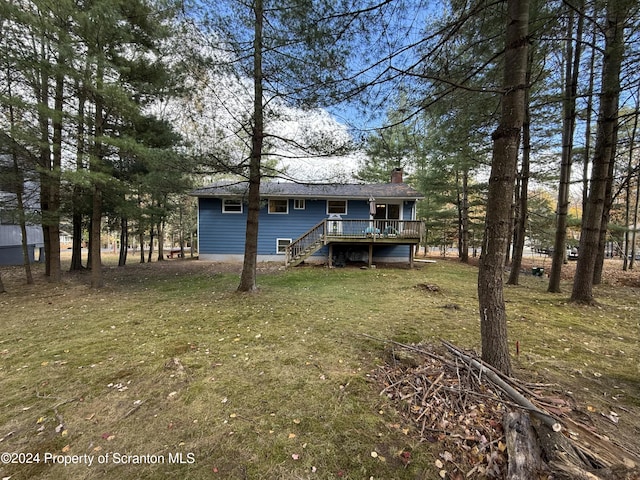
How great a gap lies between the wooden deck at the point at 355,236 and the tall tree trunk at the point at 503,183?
871 centimetres

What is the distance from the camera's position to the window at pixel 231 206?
44.9 feet

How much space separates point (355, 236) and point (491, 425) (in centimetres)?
982

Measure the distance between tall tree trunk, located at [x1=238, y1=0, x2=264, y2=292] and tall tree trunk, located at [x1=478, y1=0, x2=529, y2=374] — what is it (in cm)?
468

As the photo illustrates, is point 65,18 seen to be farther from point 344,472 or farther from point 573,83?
point 573,83

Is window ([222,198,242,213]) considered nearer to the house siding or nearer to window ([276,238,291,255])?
the house siding

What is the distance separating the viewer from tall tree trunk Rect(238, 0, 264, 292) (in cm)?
543

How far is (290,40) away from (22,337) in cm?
675

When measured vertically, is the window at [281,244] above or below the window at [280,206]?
below

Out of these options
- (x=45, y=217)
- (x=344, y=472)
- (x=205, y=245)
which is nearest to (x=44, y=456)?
(x=344, y=472)

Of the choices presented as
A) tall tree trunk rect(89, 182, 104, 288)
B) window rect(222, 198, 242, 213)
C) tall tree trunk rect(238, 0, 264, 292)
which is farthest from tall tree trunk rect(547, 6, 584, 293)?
window rect(222, 198, 242, 213)

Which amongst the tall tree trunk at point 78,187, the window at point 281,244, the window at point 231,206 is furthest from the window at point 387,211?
the tall tree trunk at point 78,187

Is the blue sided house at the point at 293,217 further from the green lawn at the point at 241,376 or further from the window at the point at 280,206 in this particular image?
the green lawn at the point at 241,376

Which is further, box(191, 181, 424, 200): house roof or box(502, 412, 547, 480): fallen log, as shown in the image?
box(191, 181, 424, 200): house roof

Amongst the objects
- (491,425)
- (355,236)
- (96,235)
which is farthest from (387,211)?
(491,425)
